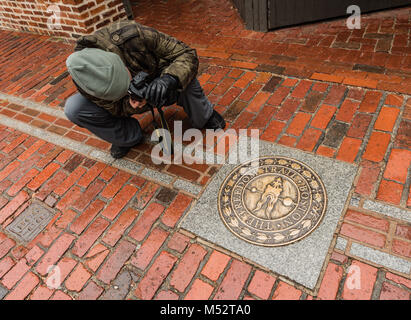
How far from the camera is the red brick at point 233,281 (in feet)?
5.35

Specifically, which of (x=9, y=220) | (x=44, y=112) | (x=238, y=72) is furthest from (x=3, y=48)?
(x=238, y=72)

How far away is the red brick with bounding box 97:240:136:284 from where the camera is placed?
1.80 metres

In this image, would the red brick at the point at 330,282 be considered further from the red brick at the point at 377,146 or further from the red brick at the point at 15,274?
the red brick at the point at 15,274

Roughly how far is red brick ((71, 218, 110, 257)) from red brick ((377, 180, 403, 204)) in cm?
190

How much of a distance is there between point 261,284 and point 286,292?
141mm

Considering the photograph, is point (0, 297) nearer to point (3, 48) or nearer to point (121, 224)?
point (121, 224)

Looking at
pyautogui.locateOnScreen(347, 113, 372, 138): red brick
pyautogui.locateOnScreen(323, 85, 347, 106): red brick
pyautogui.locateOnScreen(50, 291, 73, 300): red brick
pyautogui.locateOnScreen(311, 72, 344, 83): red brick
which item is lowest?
pyautogui.locateOnScreen(50, 291, 73, 300): red brick

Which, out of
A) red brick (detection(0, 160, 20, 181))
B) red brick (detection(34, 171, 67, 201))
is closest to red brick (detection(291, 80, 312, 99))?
red brick (detection(34, 171, 67, 201))

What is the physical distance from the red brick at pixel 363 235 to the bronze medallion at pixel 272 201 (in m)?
0.16

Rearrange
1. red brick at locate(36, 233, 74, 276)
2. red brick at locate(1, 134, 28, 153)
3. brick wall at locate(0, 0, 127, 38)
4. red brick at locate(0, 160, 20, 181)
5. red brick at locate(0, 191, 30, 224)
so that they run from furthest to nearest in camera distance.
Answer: brick wall at locate(0, 0, 127, 38) → red brick at locate(1, 134, 28, 153) → red brick at locate(0, 160, 20, 181) → red brick at locate(0, 191, 30, 224) → red brick at locate(36, 233, 74, 276)

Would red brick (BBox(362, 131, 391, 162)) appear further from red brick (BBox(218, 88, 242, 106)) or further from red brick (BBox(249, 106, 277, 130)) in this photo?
red brick (BBox(218, 88, 242, 106))

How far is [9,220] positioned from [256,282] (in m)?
1.96

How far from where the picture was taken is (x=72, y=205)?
2.24 metres

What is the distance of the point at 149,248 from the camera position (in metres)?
1.88
